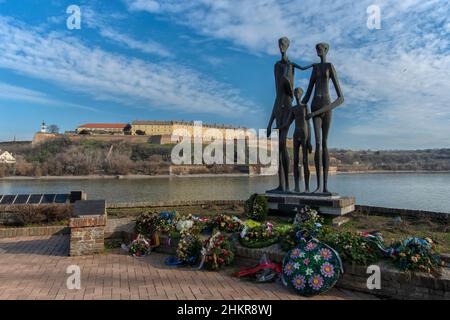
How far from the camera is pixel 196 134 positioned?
95.9 metres

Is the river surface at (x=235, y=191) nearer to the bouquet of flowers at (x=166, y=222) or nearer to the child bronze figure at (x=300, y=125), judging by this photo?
the child bronze figure at (x=300, y=125)

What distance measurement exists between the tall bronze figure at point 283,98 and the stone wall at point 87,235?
15.7 ft

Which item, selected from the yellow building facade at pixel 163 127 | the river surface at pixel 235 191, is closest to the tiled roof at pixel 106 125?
the yellow building facade at pixel 163 127

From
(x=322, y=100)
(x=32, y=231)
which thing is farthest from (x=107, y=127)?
(x=322, y=100)

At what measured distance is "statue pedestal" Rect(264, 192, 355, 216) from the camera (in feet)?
25.3

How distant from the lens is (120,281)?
15.1 ft

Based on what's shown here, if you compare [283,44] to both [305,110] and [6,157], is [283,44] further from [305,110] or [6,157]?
[6,157]

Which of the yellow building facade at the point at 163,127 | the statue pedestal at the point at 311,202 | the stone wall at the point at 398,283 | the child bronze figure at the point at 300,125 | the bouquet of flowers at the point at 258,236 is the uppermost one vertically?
the yellow building facade at the point at 163,127

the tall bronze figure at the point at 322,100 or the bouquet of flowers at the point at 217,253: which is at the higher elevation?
the tall bronze figure at the point at 322,100

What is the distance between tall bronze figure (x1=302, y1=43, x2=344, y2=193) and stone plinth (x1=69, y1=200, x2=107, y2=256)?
17.2ft

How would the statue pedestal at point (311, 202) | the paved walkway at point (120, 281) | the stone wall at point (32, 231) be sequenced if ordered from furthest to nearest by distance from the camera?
the stone wall at point (32, 231)
the statue pedestal at point (311, 202)
the paved walkway at point (120, 281)

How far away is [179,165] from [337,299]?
63491mm

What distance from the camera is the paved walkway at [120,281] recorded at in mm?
4094

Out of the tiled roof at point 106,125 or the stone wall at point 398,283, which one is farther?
the tiled roof at point 106,125
